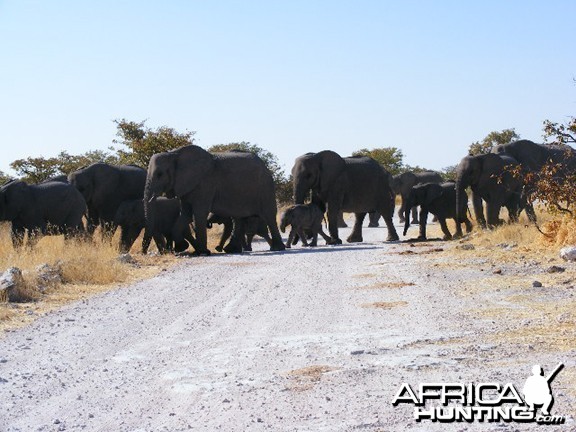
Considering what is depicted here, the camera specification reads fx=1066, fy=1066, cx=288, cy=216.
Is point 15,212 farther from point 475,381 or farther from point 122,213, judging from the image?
point 475,381

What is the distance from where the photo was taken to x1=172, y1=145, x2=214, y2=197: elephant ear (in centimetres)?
2486

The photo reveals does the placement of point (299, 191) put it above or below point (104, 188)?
below

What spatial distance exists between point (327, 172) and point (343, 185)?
0.67 m

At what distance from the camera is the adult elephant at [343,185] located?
2980cm

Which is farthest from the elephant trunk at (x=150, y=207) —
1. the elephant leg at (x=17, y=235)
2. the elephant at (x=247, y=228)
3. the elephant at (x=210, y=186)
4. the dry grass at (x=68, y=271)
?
the elephant at (x=247, y=228)

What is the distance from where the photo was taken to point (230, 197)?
25812 mm

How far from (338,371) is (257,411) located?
1325mm

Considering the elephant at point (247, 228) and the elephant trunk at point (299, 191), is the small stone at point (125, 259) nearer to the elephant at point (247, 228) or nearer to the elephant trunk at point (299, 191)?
the elephant at point (247, 228)

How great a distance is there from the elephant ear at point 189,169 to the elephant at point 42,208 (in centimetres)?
259

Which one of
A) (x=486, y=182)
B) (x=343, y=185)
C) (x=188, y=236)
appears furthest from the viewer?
(x=343, y=185)

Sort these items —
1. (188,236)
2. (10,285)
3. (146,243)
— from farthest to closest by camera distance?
(188,236)
(146,243)
(10,285)

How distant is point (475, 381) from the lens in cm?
745

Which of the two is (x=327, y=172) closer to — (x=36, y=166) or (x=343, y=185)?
(x=343, y=185)

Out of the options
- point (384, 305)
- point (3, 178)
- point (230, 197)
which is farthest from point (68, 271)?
point (3, 178)
